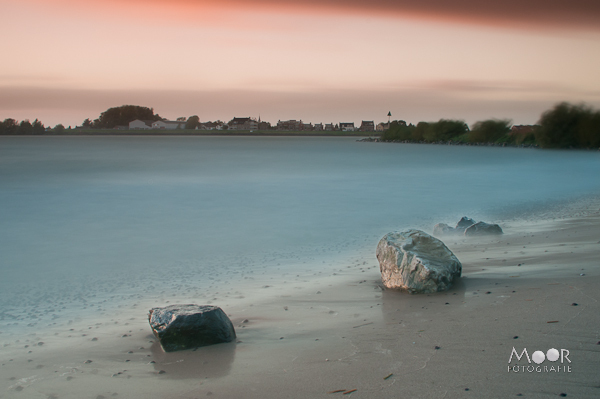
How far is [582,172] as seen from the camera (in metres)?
27.0

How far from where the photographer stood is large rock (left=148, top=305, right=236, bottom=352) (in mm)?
3643

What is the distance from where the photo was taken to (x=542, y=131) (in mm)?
57656

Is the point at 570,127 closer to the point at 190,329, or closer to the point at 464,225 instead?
the point at 464,225

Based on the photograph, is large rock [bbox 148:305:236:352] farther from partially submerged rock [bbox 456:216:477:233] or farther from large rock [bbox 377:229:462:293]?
partially submerged rock [bbox 456:216:477:233]

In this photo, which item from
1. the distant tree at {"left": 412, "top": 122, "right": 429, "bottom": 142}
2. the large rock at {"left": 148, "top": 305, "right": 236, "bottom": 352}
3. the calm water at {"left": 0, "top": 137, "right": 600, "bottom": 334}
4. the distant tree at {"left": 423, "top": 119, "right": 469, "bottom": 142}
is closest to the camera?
the large rock at {"left": 148, "top": 305, "right": 236, "bottom": 352}

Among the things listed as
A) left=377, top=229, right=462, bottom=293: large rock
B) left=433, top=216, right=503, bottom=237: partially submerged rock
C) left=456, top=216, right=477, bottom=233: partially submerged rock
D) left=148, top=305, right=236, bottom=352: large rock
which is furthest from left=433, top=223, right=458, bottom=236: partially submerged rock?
left=148, top=305, right=236, bottom=352: large rock

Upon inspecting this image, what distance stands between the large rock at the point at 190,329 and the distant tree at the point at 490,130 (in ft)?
247

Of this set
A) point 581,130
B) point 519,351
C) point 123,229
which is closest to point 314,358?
point 519,351

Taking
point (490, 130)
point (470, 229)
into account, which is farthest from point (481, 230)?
point (490, 130)

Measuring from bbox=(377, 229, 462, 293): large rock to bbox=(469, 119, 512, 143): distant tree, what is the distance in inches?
2875

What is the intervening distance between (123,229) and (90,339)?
803cm

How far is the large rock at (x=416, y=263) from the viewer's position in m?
4.66

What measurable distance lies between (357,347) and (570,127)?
6055cm

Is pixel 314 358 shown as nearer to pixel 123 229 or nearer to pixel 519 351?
pixel 519 351
